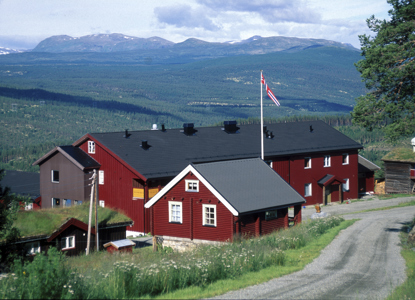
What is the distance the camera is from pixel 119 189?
1737 inches

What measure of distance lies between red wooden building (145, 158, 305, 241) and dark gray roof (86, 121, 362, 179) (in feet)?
28.2

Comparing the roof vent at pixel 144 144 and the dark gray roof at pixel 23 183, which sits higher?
the roof vent at pixel 144 144

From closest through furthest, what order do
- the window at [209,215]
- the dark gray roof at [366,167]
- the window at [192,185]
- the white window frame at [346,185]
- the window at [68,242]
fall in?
the window at [209,215], the window at [192,185], the window at [68,242], the white window frame at [346,185], the dark gray roof at [366,167]

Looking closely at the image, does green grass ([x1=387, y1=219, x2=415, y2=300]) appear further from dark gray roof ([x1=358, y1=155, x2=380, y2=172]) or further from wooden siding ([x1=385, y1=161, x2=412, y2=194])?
wooden siding ([x1=385, y1=161, x2=412, y2=194])

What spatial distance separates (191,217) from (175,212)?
166 cm

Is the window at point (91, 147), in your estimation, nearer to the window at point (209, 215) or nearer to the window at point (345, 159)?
the window at point (209, 215)

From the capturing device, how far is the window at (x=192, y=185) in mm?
32312

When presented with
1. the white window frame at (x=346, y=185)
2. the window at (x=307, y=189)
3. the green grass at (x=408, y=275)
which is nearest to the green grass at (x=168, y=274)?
the green grass at (x=408, y=275)

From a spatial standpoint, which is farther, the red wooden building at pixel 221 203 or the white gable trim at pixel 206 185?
the red wooden building at pixel 221 203

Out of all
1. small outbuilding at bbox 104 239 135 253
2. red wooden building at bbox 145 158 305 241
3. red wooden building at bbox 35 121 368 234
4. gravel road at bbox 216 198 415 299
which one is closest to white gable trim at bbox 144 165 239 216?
red wooden building at bbox 145 158 305 241

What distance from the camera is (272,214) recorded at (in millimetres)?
33281

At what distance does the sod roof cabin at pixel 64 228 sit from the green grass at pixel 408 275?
1925cm

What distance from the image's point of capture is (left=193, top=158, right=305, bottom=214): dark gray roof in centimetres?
3134

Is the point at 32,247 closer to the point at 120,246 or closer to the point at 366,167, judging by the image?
the point at 120,246
